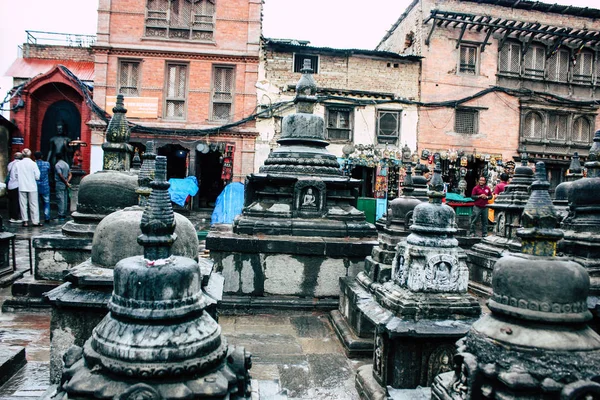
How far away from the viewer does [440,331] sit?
409 cm

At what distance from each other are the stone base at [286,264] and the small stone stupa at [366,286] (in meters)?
0.62

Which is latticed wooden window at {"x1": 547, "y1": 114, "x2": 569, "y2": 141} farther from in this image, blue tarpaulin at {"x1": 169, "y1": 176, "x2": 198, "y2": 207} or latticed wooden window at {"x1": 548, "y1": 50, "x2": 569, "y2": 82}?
blue tarpaulin at {"x1": 169, "y1": 176, "x2": 198, "y2": 207}

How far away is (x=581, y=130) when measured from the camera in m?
24.2

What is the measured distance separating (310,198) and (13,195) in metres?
11.5

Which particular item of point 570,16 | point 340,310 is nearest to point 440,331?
point 340,310

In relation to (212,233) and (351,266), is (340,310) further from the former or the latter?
(212,233)

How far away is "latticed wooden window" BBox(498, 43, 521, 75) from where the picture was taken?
76.3 feet

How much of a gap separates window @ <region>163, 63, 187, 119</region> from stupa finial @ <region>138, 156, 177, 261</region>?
18.7 meters

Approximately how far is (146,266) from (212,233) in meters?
4.92

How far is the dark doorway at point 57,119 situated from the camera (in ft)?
72.3

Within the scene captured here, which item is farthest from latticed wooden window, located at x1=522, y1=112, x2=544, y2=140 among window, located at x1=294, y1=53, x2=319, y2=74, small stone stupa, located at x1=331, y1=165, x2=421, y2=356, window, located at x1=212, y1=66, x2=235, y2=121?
small stone stupa, located at x1=331, y1=165, x2=421, y2=356

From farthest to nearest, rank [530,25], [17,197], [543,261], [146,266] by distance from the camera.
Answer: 1. [530,25]
2. [17,197]
3. [543,261]
4. [146,266]

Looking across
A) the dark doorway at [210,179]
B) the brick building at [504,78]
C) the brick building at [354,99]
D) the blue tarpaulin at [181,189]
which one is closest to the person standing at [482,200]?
the brick building at [354,99]

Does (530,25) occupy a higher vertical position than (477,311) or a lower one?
higher
